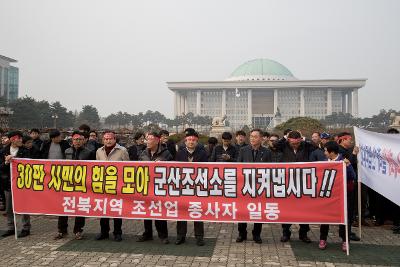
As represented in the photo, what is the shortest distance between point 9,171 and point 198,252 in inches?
118

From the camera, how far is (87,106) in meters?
50.3

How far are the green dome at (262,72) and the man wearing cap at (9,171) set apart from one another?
89.4m

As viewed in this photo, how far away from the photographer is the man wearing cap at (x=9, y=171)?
580 cm

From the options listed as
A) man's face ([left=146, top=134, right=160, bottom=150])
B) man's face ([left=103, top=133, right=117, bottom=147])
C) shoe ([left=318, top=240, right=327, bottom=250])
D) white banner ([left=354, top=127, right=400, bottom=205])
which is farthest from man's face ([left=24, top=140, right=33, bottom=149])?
white banner ([left=354, top=127, right=400, bottom=205])

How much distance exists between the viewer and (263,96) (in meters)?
94.6

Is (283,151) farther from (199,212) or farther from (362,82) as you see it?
(362,82)

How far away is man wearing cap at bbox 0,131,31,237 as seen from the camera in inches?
228

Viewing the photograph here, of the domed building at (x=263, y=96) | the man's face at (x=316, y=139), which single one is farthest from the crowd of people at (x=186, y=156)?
the domed building at (x=263, y=96)

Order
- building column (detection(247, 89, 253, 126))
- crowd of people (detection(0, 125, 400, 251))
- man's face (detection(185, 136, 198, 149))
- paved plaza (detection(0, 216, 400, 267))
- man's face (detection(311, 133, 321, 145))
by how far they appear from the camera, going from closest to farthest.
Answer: paved plaza (detection(0, 216, 400, 267))
crowd of people (detection(0, 125, 400, 251))
man's face (detection(185, 136, 198, 149))
man's face (detection(311, 133, 321, 145))
building column (detection(247, 89, 253, 126))

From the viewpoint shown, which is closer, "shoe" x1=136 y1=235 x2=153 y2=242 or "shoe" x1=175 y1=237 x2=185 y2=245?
"shoe" x1=175 y1=237 x2=185 y2=245

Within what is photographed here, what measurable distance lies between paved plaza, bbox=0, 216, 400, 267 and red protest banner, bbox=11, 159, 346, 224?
0.40m

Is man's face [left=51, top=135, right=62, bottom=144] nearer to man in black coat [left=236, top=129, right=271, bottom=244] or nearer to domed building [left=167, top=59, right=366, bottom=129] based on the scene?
man in black coat [left=236, top=129, right=271, bottom=244]

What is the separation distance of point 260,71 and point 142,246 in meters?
93.7

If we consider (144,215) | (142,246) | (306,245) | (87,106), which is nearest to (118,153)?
(144,215)
